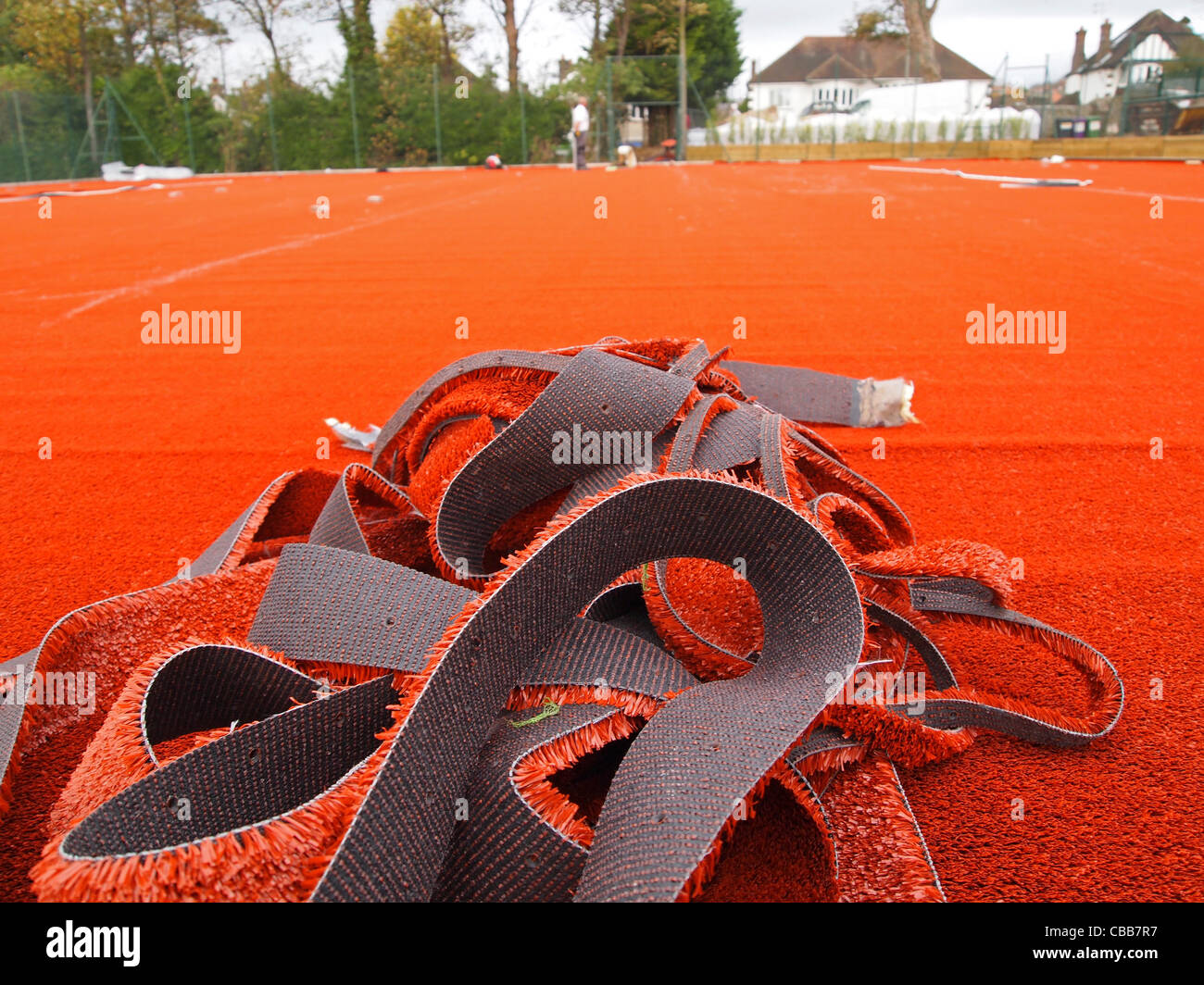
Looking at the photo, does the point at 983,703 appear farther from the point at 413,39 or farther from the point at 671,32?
the point at 671,32

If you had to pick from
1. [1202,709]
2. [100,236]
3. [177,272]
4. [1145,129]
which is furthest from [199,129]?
[1202,709]

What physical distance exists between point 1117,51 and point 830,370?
57.6 m

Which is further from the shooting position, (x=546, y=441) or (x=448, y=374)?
(x=448, y=374)

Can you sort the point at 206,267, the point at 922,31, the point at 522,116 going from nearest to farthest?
1. the point at 206,267
2. the point at 522,116
3. the point at 922,31

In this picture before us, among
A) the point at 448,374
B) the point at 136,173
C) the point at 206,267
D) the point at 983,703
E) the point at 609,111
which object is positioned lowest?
the point at 983,703

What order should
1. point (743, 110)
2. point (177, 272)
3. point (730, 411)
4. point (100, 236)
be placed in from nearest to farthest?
point (730, 411), point (177, 272), point (100, 236), point (743, 110)

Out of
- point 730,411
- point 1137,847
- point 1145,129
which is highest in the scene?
point 1145,129

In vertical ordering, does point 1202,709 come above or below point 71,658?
below

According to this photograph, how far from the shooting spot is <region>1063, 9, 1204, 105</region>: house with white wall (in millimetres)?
37469

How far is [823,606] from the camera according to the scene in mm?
1297

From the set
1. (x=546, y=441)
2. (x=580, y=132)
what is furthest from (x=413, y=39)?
(x=546, y=441)

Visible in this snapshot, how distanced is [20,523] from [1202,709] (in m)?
2.87

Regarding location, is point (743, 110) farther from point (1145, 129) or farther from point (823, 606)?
point (823, 606)

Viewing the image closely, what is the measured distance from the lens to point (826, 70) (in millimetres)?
63781
